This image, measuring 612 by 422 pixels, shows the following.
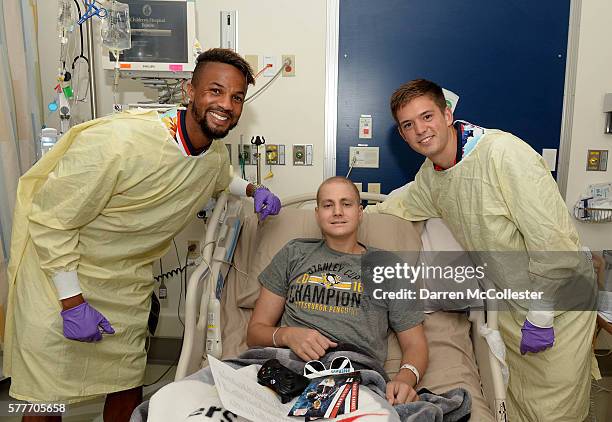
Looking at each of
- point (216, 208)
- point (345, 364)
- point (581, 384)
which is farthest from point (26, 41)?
point (581, 384)

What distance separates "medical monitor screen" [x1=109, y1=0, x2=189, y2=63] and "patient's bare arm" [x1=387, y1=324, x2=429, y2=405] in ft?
5.88

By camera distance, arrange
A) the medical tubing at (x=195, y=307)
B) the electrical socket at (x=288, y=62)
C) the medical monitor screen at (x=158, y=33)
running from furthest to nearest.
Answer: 1. the electrical socket at (x=288, y=62)
2. the medical monitor screen at (x=158, y=33)
3. the medical tubing at (x=195, y=307)

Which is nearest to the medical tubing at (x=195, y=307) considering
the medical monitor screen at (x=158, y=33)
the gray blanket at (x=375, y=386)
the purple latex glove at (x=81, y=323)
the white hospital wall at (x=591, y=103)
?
the gray blanket at (x=375, y=386)

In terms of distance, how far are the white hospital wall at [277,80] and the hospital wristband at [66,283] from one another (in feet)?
4.65

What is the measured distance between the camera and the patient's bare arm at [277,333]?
1700 millimetres

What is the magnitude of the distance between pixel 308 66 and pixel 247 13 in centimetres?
47

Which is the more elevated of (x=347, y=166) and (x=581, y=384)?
(x=347, y=166)

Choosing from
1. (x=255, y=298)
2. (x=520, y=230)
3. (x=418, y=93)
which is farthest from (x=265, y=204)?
(x=520, y=230)

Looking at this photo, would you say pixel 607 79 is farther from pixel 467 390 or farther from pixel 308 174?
pixel 467 390

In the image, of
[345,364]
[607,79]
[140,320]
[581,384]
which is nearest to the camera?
[345,364]

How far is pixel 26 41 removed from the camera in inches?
101

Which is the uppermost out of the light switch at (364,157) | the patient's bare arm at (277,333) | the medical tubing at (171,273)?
the light switch at (364,157)

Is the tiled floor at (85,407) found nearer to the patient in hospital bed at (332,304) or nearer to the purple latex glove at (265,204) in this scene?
the patient in hospital bed at (332,304)

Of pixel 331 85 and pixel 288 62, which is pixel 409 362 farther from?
pixel 288 62
